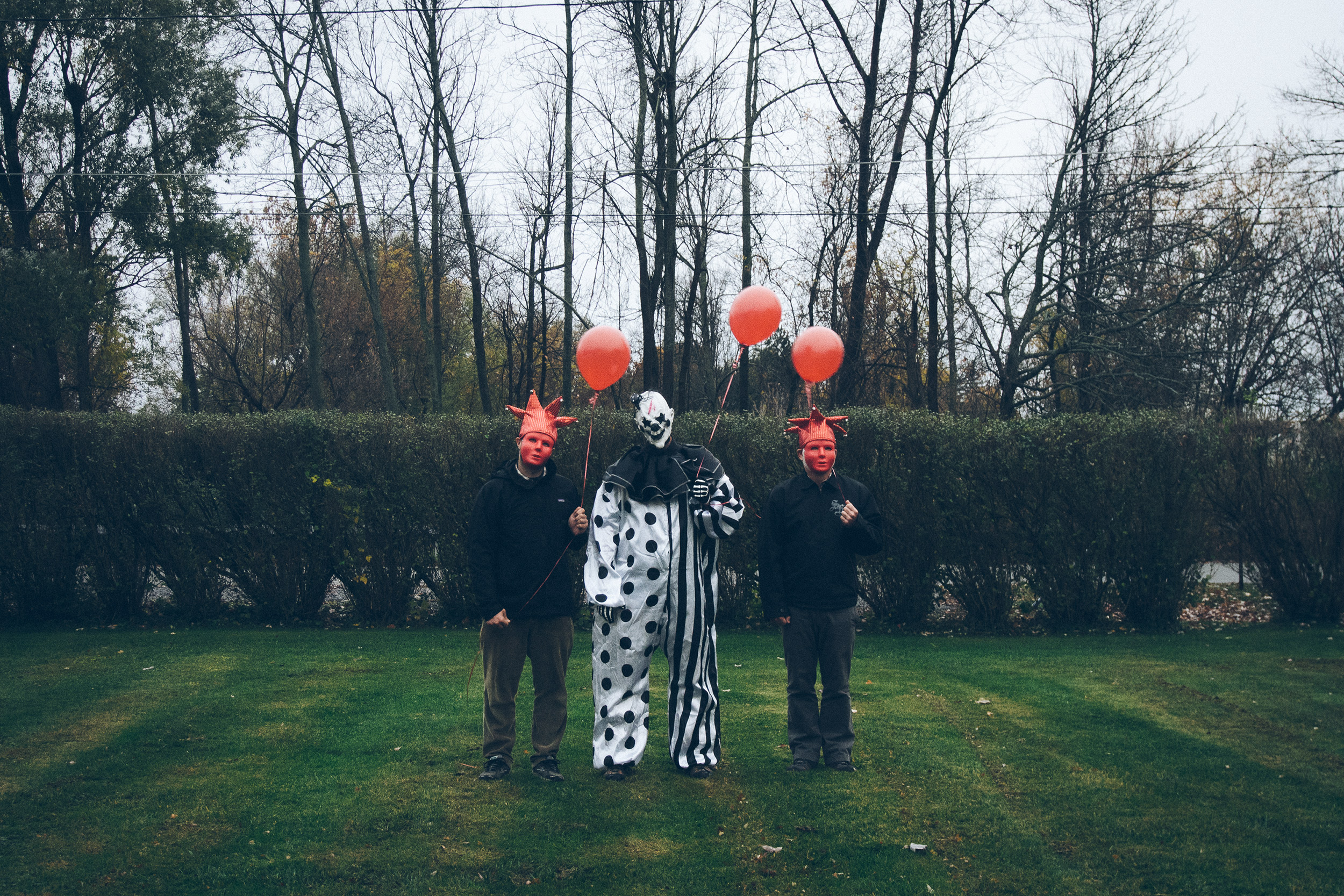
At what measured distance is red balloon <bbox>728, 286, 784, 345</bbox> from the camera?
6172 mm

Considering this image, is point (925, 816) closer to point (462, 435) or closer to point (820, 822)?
point (820, 822)

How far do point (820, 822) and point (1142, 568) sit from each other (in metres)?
7.18

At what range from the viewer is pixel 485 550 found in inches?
207

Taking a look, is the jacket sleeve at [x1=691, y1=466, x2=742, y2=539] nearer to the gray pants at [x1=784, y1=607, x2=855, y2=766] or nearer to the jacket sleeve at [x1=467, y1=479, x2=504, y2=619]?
the gray pants at [x1=784, y1=607, x2=855, y2=766]

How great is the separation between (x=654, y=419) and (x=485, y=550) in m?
1.17

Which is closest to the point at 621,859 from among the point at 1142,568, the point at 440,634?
the point at 440,634

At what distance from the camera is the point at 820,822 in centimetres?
467

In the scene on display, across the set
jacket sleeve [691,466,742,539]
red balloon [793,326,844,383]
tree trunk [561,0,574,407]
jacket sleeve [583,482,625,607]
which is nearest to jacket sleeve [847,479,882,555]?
jacket sleeve [691,466,742,539]

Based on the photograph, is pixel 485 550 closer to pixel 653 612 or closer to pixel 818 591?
pixel 653 612

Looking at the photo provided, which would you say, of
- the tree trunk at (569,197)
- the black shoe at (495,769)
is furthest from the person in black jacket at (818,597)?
the tree trunk at (569,197)

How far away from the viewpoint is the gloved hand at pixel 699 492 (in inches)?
212

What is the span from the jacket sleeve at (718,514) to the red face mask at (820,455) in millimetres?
515

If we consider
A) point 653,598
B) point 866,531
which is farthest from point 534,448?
point 866,531

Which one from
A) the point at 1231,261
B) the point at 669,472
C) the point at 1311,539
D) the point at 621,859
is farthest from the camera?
the point at 1231,261
